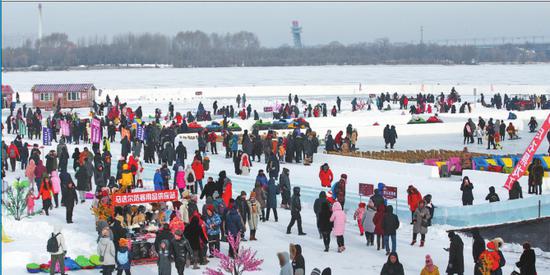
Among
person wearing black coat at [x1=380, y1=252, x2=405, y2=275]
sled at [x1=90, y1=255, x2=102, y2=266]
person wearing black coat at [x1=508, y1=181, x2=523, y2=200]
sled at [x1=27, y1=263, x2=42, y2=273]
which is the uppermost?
person wearing black coat at [x1=380, y1=252, x2=405, y2=275]

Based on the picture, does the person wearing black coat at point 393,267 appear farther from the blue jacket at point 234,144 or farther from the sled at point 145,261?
the blue jacket at point 234,144

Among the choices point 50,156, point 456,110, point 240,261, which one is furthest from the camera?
point 456,110

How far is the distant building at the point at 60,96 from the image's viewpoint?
46531 mm

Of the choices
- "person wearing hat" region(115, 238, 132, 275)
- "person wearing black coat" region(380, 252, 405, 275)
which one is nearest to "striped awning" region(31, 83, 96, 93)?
"person wearing hat" region(115, 238, 132, 275)

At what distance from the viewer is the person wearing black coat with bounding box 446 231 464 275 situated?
12328 millimetres

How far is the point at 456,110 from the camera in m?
44.8

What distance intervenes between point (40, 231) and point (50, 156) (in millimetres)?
4953

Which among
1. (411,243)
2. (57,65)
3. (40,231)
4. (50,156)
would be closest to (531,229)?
(411,243)

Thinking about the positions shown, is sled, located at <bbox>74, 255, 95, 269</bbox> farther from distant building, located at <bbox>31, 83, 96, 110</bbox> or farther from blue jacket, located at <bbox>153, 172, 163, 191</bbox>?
distant building, located at <bbox>31, 83, 96, 110</bbox>

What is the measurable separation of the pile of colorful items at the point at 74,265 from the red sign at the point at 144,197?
4.38 feet

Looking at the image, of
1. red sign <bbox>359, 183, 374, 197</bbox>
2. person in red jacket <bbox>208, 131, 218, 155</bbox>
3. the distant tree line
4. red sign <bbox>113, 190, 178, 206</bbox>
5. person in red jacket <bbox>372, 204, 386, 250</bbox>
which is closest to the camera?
person in red jacket <bbox>372, 204, 386, 250</bbox>

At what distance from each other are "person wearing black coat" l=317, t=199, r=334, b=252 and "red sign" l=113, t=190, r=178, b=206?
7.08 feet

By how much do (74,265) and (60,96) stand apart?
114 feet

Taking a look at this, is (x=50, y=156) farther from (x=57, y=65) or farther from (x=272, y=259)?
(x=57, y=65)
